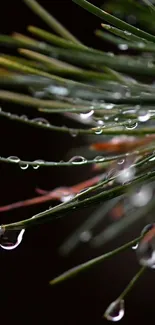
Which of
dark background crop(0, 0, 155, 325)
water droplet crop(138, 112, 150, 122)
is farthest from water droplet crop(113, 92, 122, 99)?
dark background crop(0, 0, 155, 325)

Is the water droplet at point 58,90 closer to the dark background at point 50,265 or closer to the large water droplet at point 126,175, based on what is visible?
the large water droplet at point 126,175

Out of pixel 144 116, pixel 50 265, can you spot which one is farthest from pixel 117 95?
pixel 50 265

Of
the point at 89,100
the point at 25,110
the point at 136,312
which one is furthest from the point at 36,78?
the point at 136,312

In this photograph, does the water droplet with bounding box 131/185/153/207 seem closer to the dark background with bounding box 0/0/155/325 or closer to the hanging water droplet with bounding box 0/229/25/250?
the hanging water droplet with bounding box 0/229/25/250

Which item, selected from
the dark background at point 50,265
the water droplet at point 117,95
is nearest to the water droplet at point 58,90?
the water droplet at point 117,95

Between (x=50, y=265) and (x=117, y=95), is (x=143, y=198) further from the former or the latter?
(x=50, y=265)

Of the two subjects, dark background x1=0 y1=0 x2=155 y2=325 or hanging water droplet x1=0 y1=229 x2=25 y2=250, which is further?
dark background x1=0 y1=0 x2=155 y2=325

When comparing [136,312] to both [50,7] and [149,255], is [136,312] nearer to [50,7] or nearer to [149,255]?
[50,7]
